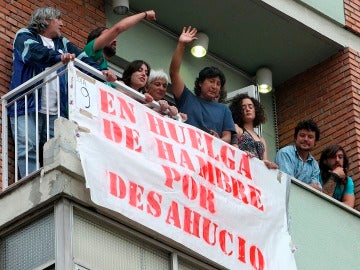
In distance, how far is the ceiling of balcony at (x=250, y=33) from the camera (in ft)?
66.6

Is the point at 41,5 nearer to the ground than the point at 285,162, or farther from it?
farther from it

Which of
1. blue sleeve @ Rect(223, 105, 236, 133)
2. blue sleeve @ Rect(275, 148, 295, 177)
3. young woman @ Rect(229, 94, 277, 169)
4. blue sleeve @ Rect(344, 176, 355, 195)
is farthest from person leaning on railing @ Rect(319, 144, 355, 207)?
blue sleeve @ Rect(223, 105, 236, 133)

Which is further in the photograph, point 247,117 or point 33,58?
point 247,117

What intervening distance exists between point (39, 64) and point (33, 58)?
95 mm

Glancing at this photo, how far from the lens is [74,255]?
1427 centimetres

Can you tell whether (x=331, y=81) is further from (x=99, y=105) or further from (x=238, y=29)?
(x=99, y=105)

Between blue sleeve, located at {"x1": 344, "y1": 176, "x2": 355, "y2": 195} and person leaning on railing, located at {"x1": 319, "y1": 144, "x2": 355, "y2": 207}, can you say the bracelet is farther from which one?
blue sleeve, located at {"x1": 344, "y1": 176, "x2": 355, "y2": 195}

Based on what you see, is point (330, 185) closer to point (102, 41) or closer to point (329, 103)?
point (329, 103)

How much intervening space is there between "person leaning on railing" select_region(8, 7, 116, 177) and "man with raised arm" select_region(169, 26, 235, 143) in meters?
1.18

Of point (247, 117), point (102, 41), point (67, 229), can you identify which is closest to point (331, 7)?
point (247, 117)

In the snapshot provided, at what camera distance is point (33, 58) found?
16047 millimetres

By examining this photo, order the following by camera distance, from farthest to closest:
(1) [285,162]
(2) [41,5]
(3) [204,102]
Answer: (1) [285,162] → (2) [41,5] → (3) [204,102]

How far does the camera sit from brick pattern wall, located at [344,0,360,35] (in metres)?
21.4

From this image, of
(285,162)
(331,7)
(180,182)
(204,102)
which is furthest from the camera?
(331,7)
